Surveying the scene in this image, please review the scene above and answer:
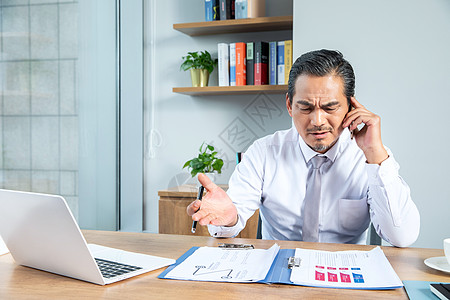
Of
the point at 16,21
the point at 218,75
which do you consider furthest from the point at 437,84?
the point at 16,21

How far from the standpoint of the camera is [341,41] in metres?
2.44

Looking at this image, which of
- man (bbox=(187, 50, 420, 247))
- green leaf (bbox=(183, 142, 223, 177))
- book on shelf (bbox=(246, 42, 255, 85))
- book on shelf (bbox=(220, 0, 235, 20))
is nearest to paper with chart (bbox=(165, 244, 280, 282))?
man (bbox=(187, 50, 420, 247))

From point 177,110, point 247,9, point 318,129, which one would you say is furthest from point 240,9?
point 318,129

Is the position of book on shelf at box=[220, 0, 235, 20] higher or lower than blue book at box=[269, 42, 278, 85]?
higher

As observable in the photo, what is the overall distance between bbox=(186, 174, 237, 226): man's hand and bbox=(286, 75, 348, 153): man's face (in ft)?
1.24

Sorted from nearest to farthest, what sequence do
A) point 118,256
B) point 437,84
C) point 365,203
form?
1. point 118,256
2. point 365,203
3. point 437,84

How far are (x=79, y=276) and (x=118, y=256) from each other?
182mm

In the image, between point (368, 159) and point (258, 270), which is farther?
point (368, 159)

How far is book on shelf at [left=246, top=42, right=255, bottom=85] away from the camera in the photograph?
107 inches

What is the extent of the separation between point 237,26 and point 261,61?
1.03 feet

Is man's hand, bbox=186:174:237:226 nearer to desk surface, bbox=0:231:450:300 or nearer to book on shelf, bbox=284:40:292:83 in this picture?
desk surface, bbox=0:231:450:300

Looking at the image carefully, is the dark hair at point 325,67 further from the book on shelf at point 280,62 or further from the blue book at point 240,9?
the blue book at point 240,9

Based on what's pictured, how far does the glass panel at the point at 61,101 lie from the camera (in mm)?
1956

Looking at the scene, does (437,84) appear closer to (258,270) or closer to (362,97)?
(362,97)
